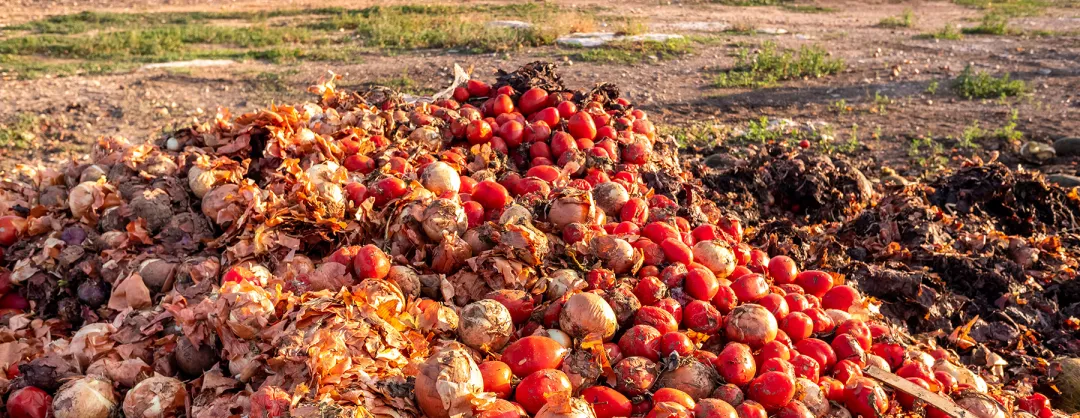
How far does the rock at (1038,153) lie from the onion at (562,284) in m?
7.85

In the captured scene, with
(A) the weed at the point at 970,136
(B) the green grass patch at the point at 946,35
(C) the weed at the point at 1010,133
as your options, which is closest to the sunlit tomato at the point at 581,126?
(A) the weed at the point at 970,136

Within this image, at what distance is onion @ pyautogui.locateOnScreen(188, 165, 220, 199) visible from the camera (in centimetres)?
423

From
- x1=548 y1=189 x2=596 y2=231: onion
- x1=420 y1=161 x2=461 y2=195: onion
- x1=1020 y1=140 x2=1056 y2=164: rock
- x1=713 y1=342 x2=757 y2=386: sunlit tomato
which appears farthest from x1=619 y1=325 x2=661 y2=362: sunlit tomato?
x1=1020 y1=140 x2=1056 y2=164: rock

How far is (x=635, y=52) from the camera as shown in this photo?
1405cm

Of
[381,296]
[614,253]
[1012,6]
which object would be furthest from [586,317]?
[1012,6]

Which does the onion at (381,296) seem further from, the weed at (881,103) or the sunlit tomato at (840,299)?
the weed at (881,103)

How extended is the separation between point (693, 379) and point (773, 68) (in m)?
11.1

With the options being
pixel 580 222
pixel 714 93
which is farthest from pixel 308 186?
pixel 714 93

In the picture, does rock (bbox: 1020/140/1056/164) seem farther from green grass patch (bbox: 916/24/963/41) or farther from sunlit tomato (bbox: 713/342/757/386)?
green grass patch (bbox: 916/24/963/41)

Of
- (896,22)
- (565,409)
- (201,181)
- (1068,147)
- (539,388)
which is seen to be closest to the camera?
(565,409)

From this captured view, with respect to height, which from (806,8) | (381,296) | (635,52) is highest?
(806,8)

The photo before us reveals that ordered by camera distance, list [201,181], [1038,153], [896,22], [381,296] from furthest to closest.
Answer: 1. [896,22]
2. [1038,153]
3. [201,181]
4. [381,296]

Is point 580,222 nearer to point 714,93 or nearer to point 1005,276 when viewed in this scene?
point 1005,276

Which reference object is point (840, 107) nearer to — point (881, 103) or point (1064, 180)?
point (881, 103)
